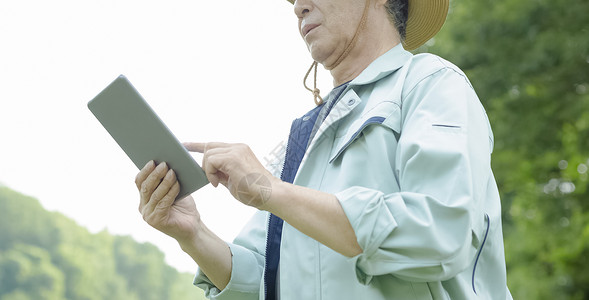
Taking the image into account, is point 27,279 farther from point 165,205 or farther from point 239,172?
point 239,172

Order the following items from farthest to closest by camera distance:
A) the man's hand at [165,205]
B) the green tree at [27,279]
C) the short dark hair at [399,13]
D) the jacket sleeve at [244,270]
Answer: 1. the green tree at [27,279]
2. the short dark hair at [399,13]
3. the jacket sleeve at [244,270]
4. the man's hand at [165,205]

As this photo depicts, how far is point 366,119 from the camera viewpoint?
60.4 inches

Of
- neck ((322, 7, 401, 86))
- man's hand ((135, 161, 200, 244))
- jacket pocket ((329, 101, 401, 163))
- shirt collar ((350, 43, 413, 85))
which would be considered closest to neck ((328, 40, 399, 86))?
neck ((322, 7, 401, 86))

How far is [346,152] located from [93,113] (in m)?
0.68

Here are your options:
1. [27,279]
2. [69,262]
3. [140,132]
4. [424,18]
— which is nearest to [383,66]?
[424,18]

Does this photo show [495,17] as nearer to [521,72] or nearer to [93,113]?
[521,72]

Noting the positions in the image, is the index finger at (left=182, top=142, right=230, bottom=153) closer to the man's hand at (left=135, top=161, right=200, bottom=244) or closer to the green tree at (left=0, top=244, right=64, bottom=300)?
the man's hand at (left=135, top=161, right=200, bottom=244)

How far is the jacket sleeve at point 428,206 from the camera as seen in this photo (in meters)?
1.24

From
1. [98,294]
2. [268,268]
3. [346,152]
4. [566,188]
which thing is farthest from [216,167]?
[98,294]

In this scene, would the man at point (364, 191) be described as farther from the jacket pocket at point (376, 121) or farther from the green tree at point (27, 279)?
the green tree at point (27, 279)

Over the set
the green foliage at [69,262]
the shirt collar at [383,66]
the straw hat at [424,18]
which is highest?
the shirt collar at [383,66]

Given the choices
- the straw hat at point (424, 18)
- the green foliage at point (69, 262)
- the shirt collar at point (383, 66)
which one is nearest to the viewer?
the shirt collar at point (383, 66)

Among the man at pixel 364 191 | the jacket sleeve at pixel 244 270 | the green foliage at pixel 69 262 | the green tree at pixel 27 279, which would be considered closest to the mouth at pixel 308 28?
the man at pixel 364 191

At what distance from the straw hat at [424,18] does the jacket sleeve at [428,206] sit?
0.86 m
